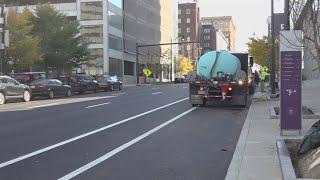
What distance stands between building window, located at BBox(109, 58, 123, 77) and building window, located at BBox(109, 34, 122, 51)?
1876mm

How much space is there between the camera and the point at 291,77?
14.1 metres

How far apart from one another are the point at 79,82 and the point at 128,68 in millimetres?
52387

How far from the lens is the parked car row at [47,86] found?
121ft

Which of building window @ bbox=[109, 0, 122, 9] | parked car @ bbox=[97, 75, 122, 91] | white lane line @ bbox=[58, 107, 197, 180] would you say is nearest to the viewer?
white lane line @ bbox=[58, 107, 197, 180]

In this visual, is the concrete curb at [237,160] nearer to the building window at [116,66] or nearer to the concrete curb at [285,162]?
the concrete curb at [285,162]

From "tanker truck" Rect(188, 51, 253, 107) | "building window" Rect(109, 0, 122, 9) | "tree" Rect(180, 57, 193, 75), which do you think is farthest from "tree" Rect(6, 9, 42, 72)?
Answer: "tree" Rect(180, 57, 193, 75)

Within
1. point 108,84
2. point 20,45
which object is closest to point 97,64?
point 108,84

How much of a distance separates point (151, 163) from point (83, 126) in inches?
297

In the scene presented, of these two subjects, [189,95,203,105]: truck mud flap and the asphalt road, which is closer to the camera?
the asphalt road

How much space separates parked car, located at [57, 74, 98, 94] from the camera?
1973 inches

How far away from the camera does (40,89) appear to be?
41.4 meters

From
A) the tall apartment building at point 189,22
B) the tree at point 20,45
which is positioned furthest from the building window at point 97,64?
the tall apartment building at point 189,22

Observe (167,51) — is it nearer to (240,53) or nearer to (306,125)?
(240,53)

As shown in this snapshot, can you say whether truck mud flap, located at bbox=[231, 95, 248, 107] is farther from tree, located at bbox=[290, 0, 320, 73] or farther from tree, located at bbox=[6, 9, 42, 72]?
tree, located at bbox=[6, 9, 42, 72]
